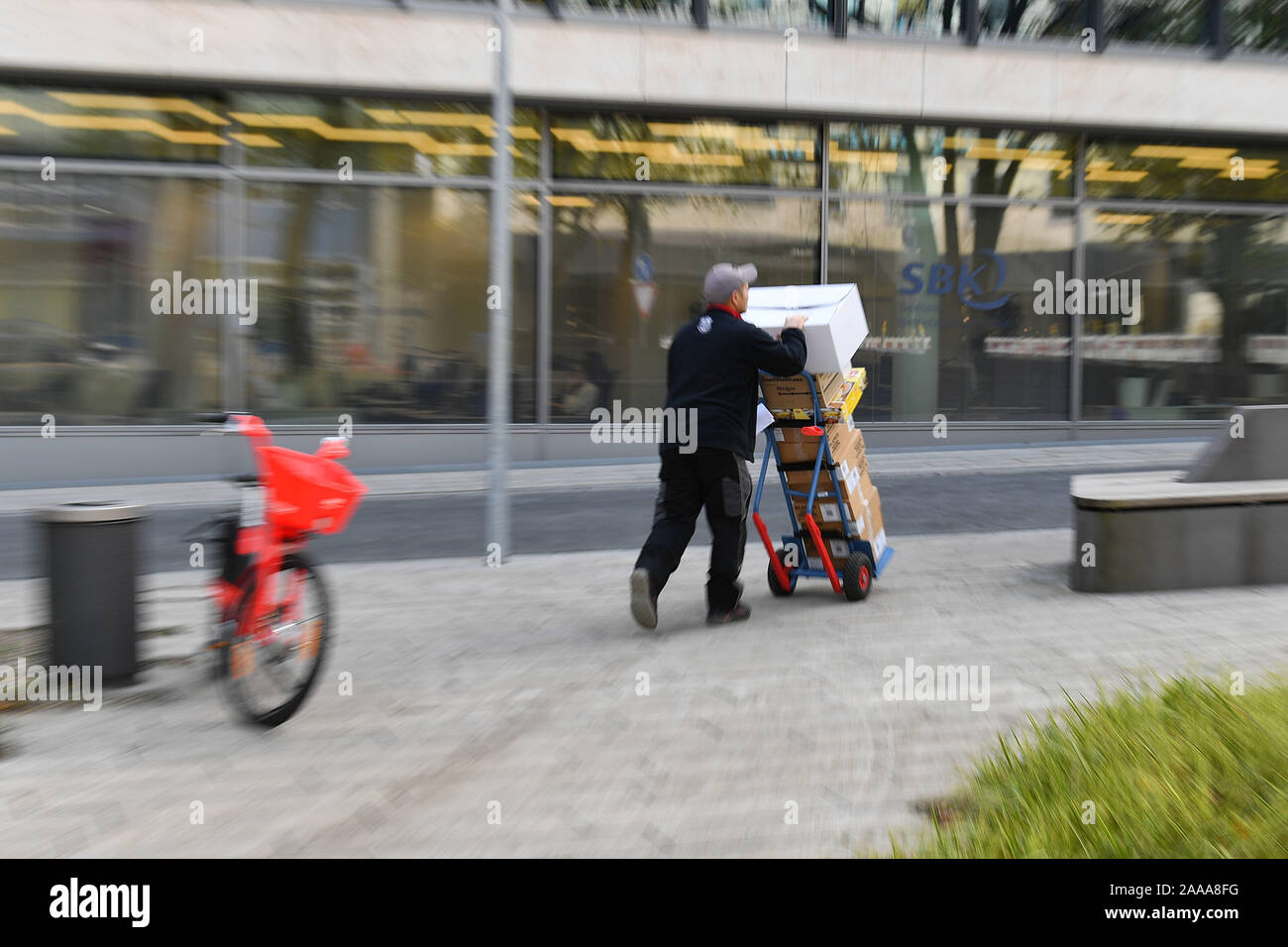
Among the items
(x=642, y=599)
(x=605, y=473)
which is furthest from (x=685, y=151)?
(x=642, y=599)

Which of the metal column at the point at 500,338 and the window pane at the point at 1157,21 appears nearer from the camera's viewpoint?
the metal column at the point at 500,338

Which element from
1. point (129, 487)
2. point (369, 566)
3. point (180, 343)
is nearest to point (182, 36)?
point (180, 343)

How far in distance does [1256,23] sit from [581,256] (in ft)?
35.8

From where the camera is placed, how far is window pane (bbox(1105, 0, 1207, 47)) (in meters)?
17.1

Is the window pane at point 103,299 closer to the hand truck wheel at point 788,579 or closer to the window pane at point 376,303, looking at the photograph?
the window pane at point 376,303

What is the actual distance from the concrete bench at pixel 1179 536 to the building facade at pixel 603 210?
26.2ft

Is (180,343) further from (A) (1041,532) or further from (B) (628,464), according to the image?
(A) (1041,532)

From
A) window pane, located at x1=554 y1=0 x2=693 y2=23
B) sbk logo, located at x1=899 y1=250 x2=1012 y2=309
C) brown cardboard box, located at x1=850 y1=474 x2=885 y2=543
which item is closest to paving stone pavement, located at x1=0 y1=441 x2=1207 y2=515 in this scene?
sbk logo, located at x1=899 y1=250 x2=1012 y2=309

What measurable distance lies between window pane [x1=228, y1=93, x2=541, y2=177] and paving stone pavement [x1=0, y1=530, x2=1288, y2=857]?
890 centimetres

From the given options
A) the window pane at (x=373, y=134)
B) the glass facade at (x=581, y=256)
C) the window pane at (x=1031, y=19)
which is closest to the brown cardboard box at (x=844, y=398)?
the glass facade at (x=581, y=256)

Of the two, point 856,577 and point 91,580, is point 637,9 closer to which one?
point 856,577

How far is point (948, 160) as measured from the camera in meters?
17.2

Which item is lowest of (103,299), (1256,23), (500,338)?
(500,338)

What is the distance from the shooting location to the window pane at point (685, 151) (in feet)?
52.9
